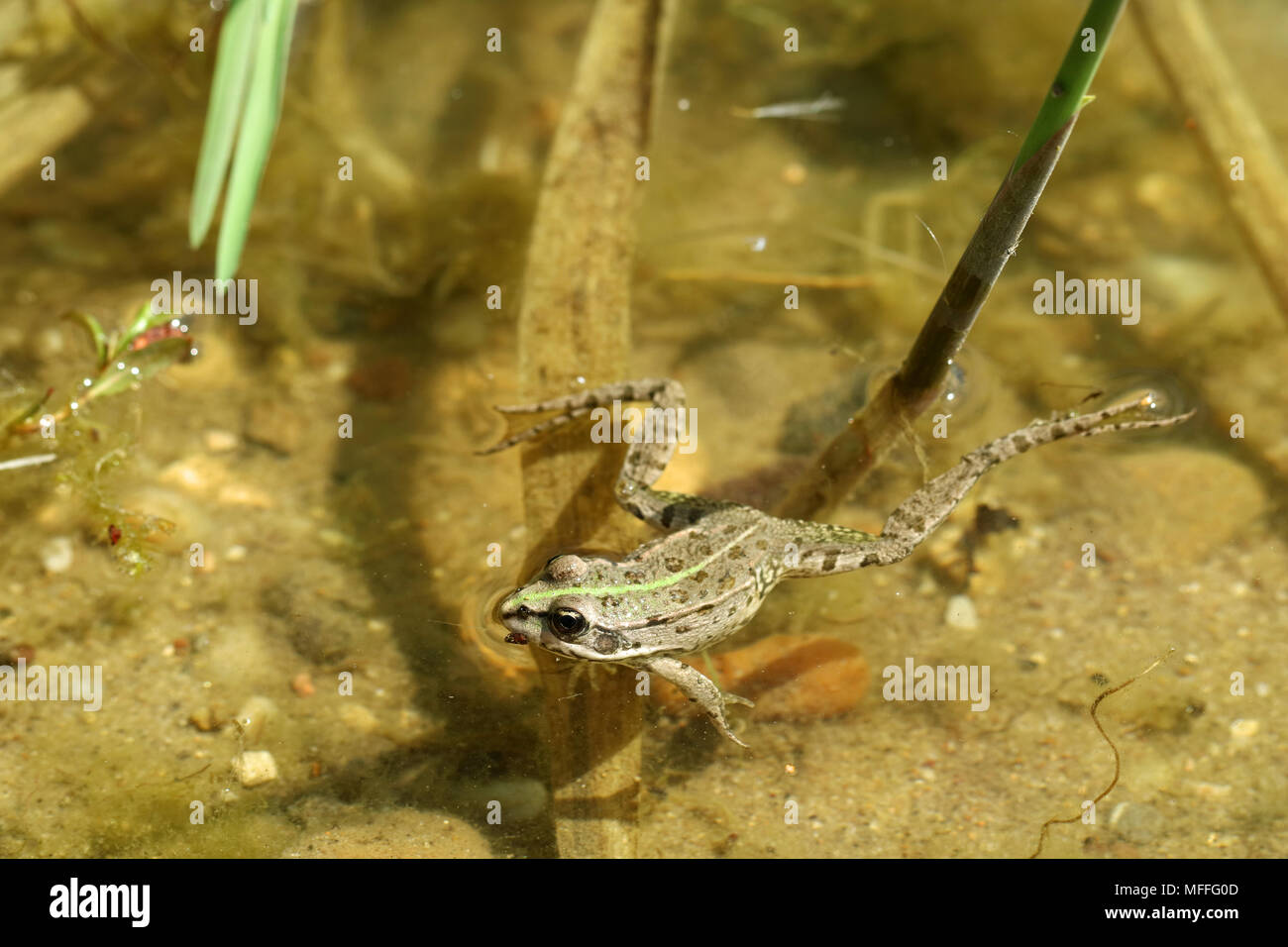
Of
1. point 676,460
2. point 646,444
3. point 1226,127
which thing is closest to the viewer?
point 646,444

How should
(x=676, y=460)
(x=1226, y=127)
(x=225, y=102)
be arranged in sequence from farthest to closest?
(x=1226, y=127) → (x=676, y=460) → (x=225, y=102)

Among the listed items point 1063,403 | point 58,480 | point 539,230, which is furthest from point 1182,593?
point 58,480

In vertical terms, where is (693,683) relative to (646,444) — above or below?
below

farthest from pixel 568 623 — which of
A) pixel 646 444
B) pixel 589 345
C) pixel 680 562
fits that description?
pixel 589 345

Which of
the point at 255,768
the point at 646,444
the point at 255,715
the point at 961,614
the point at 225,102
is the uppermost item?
the point at 225,102

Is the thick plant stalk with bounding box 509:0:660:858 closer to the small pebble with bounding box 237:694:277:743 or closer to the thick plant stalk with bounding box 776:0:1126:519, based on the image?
the thick plant stalk with bounding box 776:0:1126:519

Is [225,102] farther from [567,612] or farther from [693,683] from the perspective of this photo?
[693,683]
